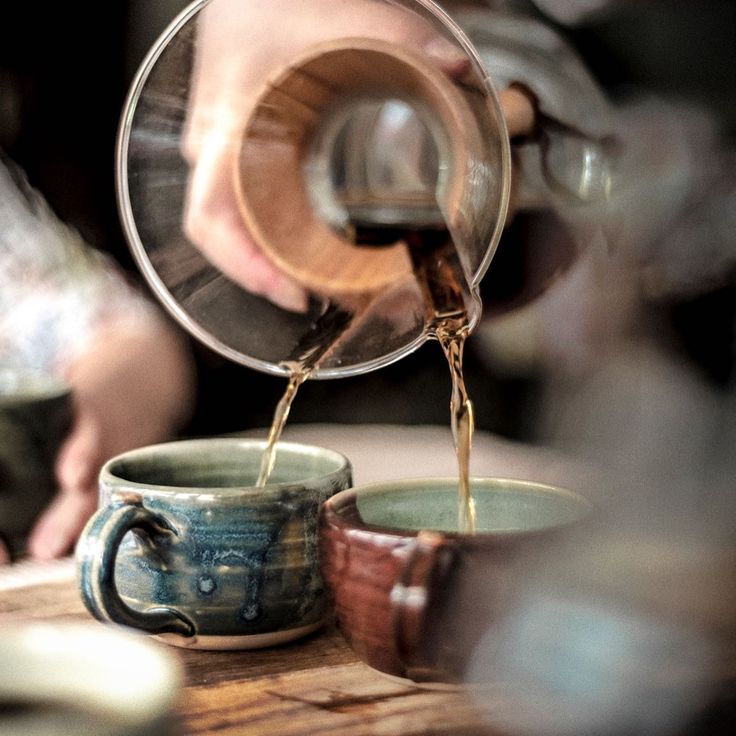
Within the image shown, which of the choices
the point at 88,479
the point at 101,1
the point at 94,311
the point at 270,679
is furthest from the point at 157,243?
the point at 101,1

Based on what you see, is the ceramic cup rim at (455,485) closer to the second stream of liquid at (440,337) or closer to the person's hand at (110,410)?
the second stream of liquid at (440,337)

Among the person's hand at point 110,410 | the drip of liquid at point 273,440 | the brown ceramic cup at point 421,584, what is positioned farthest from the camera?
the person's hand at point 110,410

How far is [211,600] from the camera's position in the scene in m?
0.60

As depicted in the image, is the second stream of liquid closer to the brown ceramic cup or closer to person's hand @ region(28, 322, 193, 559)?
the brown ceramic cup

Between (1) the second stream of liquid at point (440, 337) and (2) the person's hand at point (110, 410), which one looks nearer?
(1) the second stream of liquid at point (440, 337)

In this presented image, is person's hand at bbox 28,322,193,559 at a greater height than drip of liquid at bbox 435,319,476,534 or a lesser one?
lesser

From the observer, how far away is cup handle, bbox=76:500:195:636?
1.83ft

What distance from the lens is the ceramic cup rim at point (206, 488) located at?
1.96 feet

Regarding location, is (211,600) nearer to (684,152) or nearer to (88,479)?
(88,479)

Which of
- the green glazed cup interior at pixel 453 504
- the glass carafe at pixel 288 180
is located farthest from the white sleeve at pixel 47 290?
the green glazed cup interior at pixel 453 504

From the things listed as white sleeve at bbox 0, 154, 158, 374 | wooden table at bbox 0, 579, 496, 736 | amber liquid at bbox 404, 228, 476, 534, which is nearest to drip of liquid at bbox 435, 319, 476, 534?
amber liquid at bbox 404, 228, 476, 534

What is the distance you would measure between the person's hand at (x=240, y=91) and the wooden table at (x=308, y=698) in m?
→ 0.29

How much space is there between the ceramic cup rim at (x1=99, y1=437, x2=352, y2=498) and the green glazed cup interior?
0.04 metres

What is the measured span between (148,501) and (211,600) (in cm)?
7
